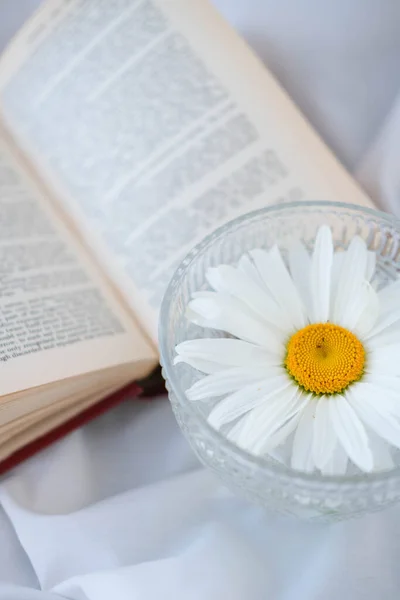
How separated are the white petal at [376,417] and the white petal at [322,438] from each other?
0.05 feet

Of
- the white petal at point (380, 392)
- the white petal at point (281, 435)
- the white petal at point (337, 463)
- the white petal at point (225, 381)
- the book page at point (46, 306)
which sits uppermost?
the book page at point (46, 306)

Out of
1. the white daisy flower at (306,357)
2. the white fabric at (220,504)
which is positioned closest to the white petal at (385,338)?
the white daisy flower at (306,357)

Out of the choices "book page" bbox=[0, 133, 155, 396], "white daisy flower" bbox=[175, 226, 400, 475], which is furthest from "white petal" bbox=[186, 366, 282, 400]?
"book page" bbox=[0, 133, 155, 396]

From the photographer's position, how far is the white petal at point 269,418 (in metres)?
0.32

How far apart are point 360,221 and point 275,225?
0.18 feet

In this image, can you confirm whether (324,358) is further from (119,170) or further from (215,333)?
(119,170)

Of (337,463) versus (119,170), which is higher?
(119,170)

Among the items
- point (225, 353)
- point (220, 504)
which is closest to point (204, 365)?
point (225, 353)

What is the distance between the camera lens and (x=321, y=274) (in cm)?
36

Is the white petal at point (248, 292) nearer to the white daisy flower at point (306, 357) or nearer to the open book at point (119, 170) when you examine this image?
the white daisy flower at point (306, 357)

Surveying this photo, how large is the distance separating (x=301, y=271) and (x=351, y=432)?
0.10 meters

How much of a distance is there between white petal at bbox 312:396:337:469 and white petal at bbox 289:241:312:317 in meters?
0.07

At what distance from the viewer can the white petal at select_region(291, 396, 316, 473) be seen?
1.05 feet

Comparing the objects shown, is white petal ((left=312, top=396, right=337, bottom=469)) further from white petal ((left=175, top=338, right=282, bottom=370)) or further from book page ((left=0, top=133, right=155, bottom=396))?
book page ((left=0, top=133, right=155, bottom=396))
